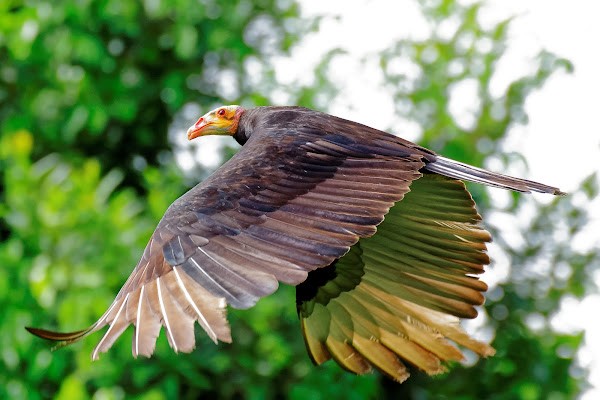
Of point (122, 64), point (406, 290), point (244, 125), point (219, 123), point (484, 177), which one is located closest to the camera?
point (484, 177)

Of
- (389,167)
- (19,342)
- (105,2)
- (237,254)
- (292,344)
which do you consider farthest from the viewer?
(105,2)

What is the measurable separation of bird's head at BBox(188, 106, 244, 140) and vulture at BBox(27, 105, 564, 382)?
24cm

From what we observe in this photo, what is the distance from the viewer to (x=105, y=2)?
380 inches

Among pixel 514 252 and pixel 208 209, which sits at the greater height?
pixel 208 209

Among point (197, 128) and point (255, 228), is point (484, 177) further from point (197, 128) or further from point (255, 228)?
point (197, 128)

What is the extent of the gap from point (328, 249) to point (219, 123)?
2.27m

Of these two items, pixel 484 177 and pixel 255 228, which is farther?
pixel 484 177

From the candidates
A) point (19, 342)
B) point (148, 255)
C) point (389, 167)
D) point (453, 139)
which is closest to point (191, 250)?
point (148, 255)

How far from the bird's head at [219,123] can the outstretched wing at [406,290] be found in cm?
114

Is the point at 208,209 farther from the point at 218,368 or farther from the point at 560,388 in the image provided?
the point at 560,388

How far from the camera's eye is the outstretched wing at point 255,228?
4.38 metres

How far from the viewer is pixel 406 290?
5727mm

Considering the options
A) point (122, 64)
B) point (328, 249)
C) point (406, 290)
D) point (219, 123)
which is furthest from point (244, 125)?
point (122, 64)

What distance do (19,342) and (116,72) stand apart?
248cm
